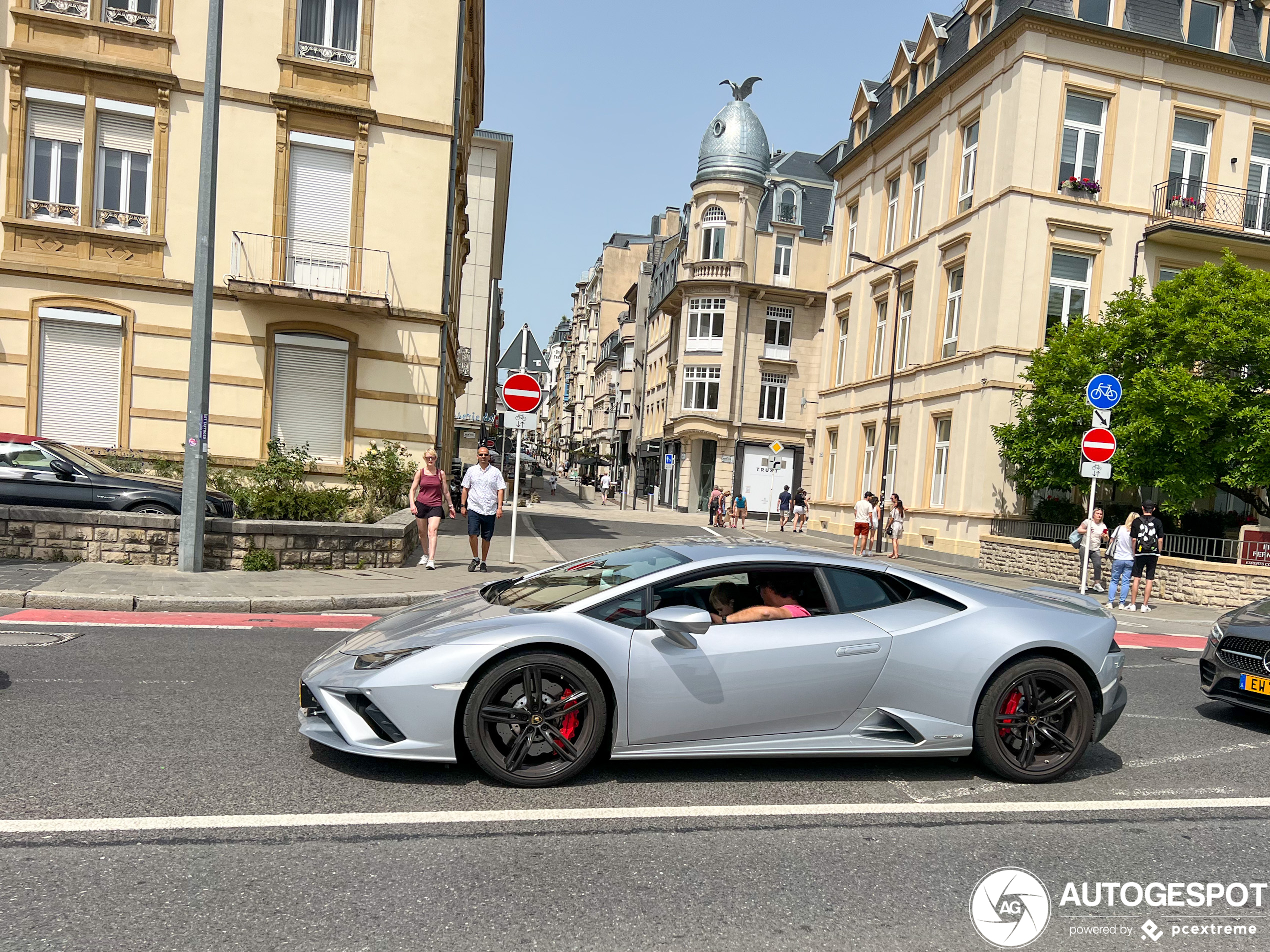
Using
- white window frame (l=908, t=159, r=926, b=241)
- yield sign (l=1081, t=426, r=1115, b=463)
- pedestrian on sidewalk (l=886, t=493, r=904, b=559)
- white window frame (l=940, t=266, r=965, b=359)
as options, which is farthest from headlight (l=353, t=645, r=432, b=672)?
white window frame (l=908, t=159, r=926, b=241)

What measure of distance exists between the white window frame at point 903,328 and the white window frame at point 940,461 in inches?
119

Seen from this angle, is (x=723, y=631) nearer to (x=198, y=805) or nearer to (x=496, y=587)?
(x=496, y=587)

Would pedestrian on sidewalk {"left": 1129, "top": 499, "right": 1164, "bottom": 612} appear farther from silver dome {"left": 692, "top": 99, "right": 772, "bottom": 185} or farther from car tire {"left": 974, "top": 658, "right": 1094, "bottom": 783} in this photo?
silver dome {"left": 692, "top": 99, "right": 772, "bottom": 185}

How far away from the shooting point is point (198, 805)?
13.0ft

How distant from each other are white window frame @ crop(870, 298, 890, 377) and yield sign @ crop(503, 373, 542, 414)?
19.3 m

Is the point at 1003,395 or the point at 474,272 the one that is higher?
the point at 474,272

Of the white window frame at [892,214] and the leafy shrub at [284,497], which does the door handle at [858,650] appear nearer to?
the leafy shrub at [284,497]

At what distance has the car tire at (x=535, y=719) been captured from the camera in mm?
4352

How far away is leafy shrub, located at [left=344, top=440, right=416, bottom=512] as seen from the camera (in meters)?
16.9

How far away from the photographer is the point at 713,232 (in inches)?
1992

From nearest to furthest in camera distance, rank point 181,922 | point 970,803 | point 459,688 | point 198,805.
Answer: point 181,922, point 198,805, point 459,688, point 970,803

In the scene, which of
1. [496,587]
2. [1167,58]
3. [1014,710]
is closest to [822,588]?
[1014,710]

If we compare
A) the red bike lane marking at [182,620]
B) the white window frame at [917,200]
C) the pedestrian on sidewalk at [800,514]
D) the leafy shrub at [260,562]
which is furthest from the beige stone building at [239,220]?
the pedestrian on sidewalk at [800,514]

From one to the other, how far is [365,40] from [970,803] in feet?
57.3
